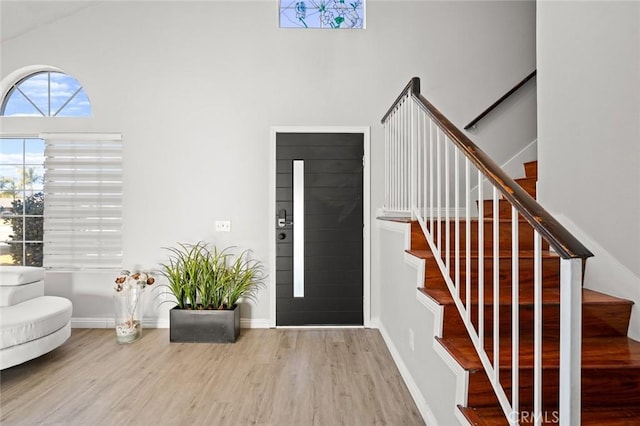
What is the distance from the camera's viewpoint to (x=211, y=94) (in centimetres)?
399

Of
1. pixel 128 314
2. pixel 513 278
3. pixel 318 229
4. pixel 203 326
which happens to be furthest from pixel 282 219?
pixel 513 278

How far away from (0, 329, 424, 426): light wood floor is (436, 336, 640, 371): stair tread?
67cm

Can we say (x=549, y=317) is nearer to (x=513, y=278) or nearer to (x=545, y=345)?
(x=545, y=345)

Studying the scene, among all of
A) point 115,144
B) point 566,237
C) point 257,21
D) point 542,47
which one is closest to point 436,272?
point 566,237

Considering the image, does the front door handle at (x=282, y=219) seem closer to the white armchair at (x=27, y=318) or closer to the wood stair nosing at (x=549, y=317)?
the white armchair at (x=27, y=318)

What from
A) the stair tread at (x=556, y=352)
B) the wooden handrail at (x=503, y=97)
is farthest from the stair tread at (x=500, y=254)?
the wooden handrail at (x=503, y=97)

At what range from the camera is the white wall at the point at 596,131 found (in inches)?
77.5

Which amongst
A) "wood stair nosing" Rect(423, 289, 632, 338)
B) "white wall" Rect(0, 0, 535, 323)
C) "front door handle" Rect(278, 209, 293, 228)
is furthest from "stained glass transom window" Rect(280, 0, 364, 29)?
"wood stair nosing" Rect(423, 289, 632, 338)

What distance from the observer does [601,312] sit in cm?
193

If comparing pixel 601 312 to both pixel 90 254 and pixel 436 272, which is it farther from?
pixel 90 254

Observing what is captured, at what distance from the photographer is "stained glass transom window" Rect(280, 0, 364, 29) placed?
4.03 metres

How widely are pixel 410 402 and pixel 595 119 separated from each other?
6.52 ft

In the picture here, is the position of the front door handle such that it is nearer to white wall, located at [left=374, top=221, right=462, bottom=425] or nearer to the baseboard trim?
white wall, located at [left=374, top=221, right=462, bottom=425]

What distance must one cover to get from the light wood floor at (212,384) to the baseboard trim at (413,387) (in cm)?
5
